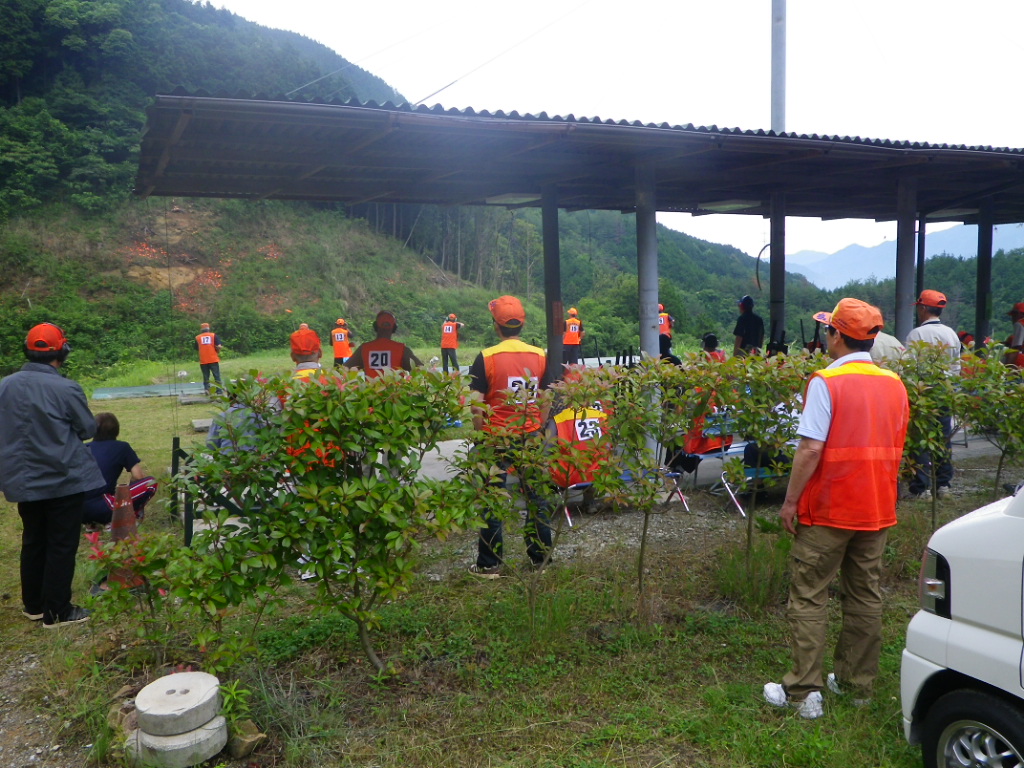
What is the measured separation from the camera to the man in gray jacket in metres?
4.54

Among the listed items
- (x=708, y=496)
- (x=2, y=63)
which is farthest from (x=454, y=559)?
(x=2, y=63)

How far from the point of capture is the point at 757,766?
3000 mm

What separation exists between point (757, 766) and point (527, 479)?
5.24 feet

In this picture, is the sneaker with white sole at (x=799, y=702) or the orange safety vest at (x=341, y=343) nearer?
the sneaker with white sole at (x=799, y=702)

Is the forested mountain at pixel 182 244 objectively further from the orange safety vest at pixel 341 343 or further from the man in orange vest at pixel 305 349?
the man in orange vest at pixel 305 349

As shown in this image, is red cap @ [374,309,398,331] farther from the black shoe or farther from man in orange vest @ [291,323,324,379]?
the black shoe

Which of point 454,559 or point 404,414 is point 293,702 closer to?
point 404,414

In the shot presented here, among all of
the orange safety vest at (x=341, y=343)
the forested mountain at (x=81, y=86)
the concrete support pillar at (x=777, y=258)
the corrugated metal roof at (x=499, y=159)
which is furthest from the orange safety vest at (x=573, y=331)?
the forested mountain at (x=81, y=86)

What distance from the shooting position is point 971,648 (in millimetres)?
2535

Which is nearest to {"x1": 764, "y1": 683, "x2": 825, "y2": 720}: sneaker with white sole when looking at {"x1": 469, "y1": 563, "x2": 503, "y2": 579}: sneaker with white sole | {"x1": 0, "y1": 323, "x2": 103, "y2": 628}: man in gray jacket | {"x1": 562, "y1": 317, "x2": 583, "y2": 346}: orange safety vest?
{"x1": 469, "y1": 563, "x2": 503, "y2": 579}: sneaker with white sole

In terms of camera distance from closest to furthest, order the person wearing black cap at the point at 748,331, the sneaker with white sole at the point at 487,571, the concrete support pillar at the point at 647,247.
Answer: the sneaker with white sole at the point at 487,571 → the concrete support pillar at the point at 647,247 → the person wearing black cap at the point at 748,331

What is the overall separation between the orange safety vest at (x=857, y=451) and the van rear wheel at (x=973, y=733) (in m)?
0.82

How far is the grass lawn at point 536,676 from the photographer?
3141mm

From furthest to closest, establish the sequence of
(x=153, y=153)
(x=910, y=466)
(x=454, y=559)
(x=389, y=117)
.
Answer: (x=153, y=153), (x=389, y=117), (x=454, y=559), (x=910, y=466)
